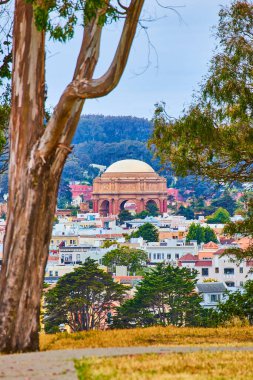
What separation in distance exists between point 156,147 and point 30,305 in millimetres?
6795

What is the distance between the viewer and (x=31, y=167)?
→ 8.37 metres

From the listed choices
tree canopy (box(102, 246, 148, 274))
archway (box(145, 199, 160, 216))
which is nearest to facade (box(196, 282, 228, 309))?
tree canopy (box(102, 246, 148, 274))

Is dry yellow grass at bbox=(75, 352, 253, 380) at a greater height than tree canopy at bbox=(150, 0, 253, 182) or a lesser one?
lesser

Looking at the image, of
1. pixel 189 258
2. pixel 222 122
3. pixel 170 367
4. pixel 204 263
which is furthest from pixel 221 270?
pixel 170 367

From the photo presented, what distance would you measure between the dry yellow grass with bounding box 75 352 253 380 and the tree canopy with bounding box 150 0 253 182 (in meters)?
6.37

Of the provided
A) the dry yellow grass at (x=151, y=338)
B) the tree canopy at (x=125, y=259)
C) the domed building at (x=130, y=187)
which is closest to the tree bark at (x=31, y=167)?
the dry yellow grass at (x=151, y=338)

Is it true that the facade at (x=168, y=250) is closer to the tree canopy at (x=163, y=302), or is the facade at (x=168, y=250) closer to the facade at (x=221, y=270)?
the facade at (x=221, y=270)

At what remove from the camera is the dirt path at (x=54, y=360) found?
20.9 ft

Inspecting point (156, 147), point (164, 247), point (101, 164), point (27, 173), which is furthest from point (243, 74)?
point (101, 164)

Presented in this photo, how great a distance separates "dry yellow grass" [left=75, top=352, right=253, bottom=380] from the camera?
631cm

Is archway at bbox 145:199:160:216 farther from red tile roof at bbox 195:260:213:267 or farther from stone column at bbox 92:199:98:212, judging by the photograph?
red tile roof at bbox 195:260:213:267

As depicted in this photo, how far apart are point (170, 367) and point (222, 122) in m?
7.70

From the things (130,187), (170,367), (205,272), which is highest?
(130,187)

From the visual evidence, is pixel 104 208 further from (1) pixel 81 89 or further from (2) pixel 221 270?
(1) pixel 81 89
